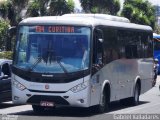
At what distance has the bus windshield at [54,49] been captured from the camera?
1734 centimetres

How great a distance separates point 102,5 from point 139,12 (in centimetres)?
524

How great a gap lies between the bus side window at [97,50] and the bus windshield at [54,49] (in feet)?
0.93

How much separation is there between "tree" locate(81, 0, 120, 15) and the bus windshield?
33.8 m

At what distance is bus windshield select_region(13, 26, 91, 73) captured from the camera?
17344 millimetres

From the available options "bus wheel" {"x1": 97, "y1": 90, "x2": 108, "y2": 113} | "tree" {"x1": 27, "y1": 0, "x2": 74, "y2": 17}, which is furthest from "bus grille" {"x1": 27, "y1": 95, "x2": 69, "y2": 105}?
"tree" {"x1": 27, "y1": 0, "x2": 74, "y2": 17}

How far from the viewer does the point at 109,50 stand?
19.1m

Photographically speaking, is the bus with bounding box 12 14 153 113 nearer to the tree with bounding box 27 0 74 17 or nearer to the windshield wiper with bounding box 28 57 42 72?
the windshield wiper with bounding box 28 57 42 72

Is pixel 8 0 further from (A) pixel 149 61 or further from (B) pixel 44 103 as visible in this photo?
(B) pixel 44 103

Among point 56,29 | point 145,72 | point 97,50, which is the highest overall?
point 56,29

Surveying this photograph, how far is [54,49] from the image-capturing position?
1755 cm

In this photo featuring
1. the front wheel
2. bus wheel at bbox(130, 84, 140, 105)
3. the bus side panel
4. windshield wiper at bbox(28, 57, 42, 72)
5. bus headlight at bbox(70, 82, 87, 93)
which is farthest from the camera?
the bus side panel

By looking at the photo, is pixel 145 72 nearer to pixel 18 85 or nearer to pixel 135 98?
pixel 135 98

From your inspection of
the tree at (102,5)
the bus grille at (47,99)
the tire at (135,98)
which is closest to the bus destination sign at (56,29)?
the bus grille at (47,99)

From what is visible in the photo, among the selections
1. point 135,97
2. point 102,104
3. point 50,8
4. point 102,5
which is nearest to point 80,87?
point 102,104
